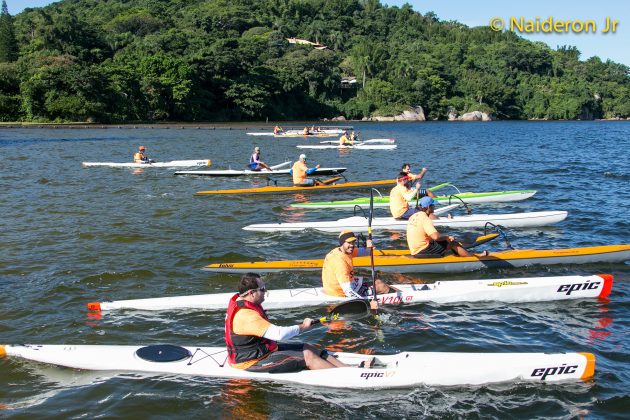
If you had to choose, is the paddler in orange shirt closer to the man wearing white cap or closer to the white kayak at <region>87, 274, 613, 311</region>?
the white kayak at <region>87, 274, 613, 311</region>

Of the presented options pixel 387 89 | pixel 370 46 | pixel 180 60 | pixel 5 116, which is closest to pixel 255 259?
pixel 5 116

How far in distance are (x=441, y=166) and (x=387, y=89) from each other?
86.5m

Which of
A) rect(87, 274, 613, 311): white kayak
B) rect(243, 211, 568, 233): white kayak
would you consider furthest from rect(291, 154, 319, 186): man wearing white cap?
rect(87, 274, 613, 311): white kayak

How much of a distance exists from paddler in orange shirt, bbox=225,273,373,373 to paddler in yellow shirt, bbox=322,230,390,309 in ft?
6.26

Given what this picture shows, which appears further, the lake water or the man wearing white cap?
the man wearing white cap

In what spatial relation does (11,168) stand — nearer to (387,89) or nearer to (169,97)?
(169,97)

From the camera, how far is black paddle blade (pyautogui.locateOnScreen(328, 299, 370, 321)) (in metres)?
8.84

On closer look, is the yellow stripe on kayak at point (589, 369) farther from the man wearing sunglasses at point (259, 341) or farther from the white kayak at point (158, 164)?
the white kayak at point (158, 164)

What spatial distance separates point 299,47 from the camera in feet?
409

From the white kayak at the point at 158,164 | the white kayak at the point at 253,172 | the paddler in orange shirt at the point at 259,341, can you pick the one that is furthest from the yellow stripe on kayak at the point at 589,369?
the white kayak at the point at 158,164

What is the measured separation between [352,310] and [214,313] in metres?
2.61

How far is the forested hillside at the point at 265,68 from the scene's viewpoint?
72688mm

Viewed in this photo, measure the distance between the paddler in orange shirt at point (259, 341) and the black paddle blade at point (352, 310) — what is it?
55.9 inches

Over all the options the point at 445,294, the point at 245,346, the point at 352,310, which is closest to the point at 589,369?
the point at 445,294
